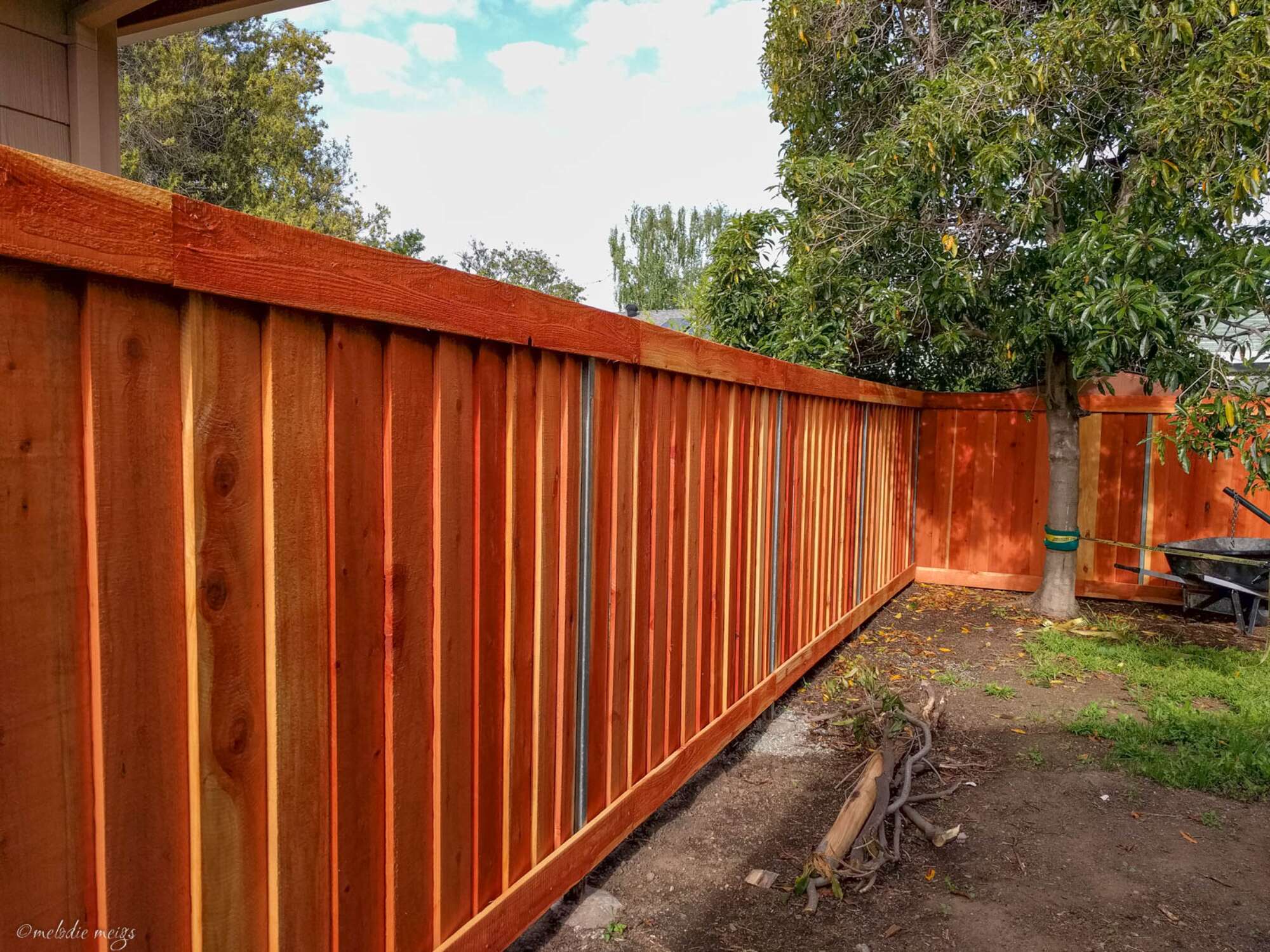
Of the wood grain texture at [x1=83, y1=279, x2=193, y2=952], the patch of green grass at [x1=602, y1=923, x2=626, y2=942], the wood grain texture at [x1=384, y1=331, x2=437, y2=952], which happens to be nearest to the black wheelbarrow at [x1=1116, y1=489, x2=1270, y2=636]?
the patch of green grass at [x1=602, y1=923, x2=626, y2=942]

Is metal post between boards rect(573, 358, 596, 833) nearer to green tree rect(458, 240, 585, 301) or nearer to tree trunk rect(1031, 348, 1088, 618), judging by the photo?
tree trunk rect(1031, 348, 1088, 618)

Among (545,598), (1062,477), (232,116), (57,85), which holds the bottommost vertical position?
(545,598)

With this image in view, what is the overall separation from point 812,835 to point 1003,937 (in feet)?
2.44

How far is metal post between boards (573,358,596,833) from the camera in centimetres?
235

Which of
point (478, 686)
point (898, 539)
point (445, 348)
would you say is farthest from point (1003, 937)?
point (898, 539)

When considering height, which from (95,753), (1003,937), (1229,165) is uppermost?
(1229,165)

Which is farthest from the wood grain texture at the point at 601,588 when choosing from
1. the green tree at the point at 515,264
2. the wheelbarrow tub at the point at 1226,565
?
the green tree at the point at 515,264

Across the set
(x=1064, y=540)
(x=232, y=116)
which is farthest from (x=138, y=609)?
(x=232, y=116)

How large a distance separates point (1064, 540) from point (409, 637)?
618 centimetres

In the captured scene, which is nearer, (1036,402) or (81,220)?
(81,220)

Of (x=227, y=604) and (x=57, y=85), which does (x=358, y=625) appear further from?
(x=57, y=85)

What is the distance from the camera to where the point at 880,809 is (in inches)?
119

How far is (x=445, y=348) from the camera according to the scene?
1757mm

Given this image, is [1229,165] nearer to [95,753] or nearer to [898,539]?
[898,539]
